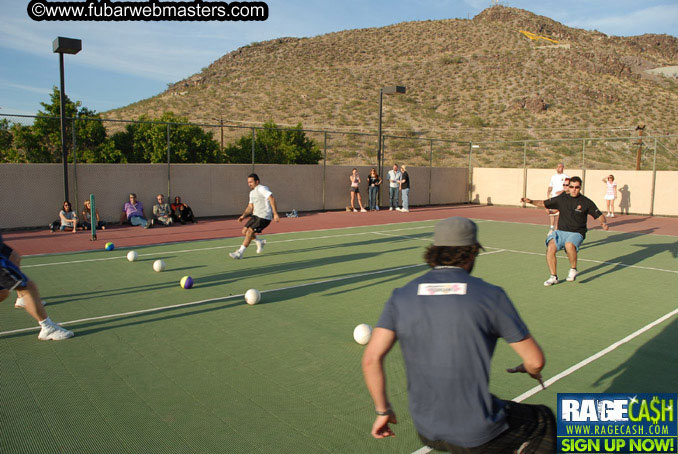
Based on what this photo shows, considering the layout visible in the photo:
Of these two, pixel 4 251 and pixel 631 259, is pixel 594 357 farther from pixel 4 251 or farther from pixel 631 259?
pixel 631 259

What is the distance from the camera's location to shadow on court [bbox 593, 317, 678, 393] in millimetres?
4912

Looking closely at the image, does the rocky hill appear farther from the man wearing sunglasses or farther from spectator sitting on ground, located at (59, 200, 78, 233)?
the man wearing sunglasses

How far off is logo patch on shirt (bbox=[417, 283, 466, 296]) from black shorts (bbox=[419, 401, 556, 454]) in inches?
26.8

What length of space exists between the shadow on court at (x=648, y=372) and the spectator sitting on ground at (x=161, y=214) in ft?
47.4

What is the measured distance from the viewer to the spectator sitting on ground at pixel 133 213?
1683cm

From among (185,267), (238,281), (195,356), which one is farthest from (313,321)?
(185,267)

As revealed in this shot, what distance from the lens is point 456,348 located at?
7.81 ft

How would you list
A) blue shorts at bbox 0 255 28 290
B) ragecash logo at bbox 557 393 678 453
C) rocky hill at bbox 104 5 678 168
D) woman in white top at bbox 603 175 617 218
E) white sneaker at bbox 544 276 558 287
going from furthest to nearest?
rocky hill at bbox 104 5 678 168
woman in white top at bbox 603 175 617 218
white sneaker at bbox 544 276 558 287
blue shorts at bbox 0 255 28 290
ragecash logo at bbox 557 393 678 453

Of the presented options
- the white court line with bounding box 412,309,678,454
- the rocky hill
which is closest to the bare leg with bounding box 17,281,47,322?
the white court line with bounding box 412,309,678,454

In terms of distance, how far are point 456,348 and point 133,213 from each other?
16269 millimetres

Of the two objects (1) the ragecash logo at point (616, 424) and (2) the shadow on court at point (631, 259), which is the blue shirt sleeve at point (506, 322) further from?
(2) the shadow on court at point (631, 259)

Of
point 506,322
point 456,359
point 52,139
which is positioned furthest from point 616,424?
point 52,139

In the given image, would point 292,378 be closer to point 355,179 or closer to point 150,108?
point 355,179

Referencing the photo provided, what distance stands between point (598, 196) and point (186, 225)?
18.4 meters
